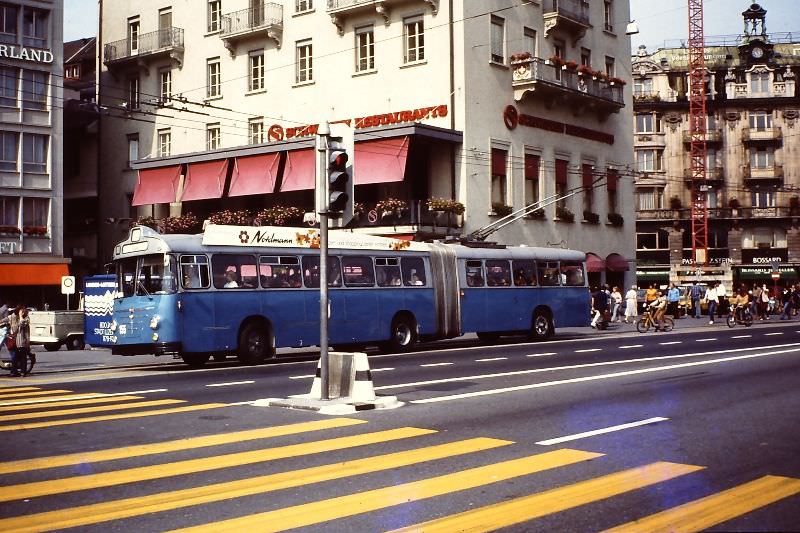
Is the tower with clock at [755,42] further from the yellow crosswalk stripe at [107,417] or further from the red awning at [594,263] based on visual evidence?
the yellow crosswalk stripe at [107,417]

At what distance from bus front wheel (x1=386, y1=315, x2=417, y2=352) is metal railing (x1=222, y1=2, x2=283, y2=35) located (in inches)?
831

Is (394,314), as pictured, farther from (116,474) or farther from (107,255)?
(107,255)

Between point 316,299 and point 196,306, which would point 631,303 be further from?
point 196,306

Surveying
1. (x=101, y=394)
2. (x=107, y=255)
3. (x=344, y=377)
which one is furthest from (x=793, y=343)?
(x=107, y=255)

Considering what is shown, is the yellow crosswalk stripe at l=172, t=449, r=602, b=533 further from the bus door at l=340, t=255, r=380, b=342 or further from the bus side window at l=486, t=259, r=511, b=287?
the bus side window at l=486, t=259, r=511, b=287

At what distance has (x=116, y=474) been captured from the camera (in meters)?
8.33

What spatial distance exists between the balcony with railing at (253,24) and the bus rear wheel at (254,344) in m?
23.6

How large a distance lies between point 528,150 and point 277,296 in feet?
71.1

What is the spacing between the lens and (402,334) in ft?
86.7

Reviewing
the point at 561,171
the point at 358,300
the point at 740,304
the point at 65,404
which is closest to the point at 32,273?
the point at 561,171

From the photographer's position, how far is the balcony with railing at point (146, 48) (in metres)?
46.5

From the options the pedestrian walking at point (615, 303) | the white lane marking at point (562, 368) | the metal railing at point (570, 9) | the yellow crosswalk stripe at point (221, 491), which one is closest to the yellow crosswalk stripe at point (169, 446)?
the yellow crosswalk stripe at point (221, 491)

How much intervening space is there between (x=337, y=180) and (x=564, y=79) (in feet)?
102

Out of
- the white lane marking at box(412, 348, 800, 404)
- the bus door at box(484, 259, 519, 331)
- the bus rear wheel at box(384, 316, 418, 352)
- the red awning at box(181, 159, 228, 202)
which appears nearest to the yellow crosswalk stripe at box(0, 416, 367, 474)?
the white lane marking at box(412, 348, 800, 404)
